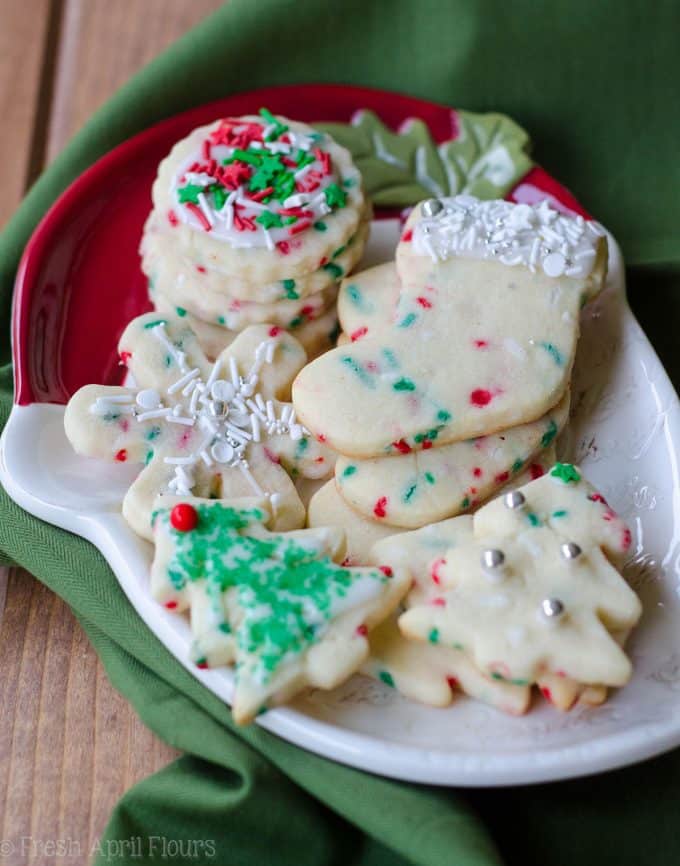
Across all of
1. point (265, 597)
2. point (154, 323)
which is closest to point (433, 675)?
point (265, 597)

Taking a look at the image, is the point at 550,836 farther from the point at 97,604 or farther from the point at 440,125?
the point at 440,125

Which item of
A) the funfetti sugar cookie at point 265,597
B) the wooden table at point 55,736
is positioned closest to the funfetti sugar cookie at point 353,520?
the funfetti sugar cookie at point 265,597

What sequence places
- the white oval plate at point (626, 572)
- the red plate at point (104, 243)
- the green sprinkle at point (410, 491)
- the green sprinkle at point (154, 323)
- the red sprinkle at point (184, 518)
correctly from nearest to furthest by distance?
1. the white oval plate at point (626, 572)
2. the red sprinkle at point (184, 518)
3. the green sprinkle at point (410, 491)
4. the green sprinkle at point (154, 323)
5. the red plate at point (104, 243)

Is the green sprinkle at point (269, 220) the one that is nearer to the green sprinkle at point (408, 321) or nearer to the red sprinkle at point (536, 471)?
the green sprinkle at point (408, 321)

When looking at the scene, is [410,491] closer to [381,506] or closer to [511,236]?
[381,506]

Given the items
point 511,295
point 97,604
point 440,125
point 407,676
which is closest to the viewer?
point 407,676

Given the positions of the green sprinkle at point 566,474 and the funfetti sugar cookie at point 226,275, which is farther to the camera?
the funfetti sugar cookie at point 226,275

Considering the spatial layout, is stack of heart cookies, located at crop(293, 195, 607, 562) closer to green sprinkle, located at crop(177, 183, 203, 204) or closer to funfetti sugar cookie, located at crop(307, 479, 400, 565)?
funfetti sugar cookie, located at crop(307, 479, 400, 565)

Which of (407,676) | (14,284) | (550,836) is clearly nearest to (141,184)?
(14,284)

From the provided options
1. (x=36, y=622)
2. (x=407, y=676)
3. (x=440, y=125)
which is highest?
(x=440, y=125)
